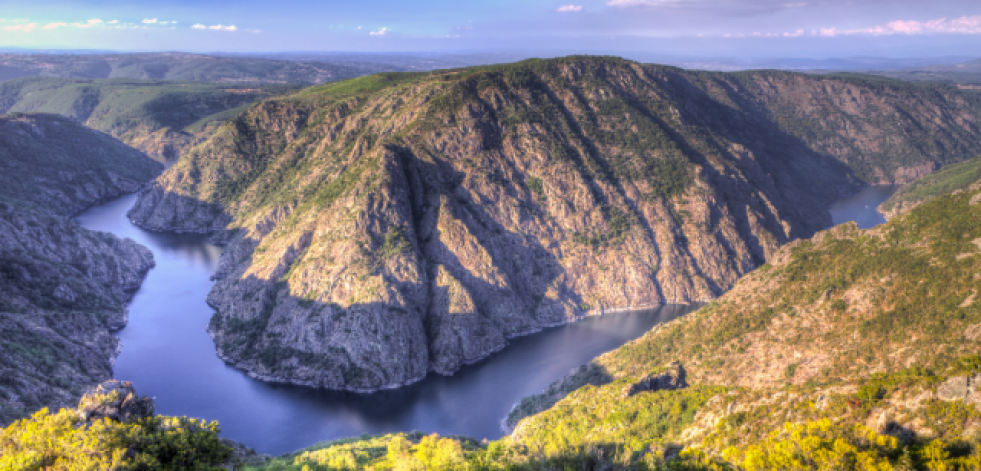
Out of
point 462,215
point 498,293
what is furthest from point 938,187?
point 462,215

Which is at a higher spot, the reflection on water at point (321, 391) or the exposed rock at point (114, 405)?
the exposed rock at point (114, 405)

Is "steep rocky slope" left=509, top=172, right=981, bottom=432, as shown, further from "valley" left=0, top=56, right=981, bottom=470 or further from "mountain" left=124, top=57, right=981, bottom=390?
"mountain" left=124, top=57, right=981, bottom=390

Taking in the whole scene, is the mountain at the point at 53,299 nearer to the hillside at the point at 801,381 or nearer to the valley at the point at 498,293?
the valley at the point at 498,293

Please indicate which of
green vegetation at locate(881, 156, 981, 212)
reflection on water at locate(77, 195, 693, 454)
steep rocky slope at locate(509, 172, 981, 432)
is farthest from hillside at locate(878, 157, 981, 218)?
steep rocky slope at locate(509, 172, 981, 432)

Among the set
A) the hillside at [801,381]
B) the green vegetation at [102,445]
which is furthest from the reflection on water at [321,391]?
the green vegetation at [102,445]

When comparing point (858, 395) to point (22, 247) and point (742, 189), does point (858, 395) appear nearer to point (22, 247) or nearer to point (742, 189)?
point (742, 189)

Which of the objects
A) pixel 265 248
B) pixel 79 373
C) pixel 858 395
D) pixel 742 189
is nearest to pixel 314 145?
pixel 265 248
